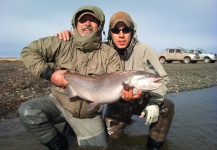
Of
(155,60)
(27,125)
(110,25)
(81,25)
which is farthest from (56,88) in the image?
(155,60)

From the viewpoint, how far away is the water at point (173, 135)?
4793 mm

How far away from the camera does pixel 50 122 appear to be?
4340 mm

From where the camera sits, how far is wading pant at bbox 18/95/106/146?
4.15 metres

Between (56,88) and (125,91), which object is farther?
(56,88)

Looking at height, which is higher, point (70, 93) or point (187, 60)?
point (70, 93)

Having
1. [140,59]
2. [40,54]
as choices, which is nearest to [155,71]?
[140,59]

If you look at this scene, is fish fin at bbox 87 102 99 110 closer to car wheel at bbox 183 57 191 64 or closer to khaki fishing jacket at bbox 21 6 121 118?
khaki fishing jacket at bbox 21 6 121 118

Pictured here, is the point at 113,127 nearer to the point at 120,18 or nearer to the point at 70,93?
the point at 70,93

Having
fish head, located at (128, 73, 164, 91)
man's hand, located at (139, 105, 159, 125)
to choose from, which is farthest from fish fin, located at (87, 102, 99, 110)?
man's hand, located at (139, 105, 159, 125)

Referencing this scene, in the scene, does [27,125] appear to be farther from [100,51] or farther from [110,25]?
[110,25]

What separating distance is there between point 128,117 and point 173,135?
1.10 m

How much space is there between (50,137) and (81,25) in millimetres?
1981

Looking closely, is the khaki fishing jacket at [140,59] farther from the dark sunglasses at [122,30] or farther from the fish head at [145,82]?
the fish head at [145,82]

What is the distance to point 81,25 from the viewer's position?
461cm
